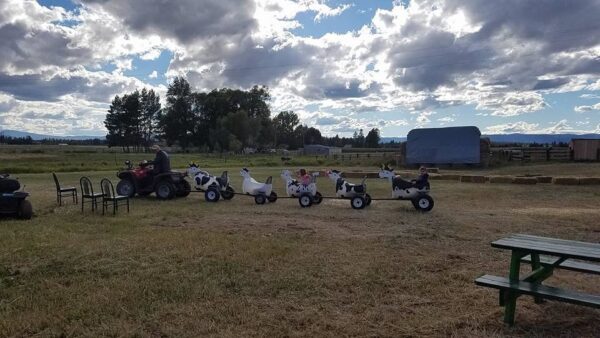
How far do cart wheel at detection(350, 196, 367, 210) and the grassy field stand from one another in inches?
58.1

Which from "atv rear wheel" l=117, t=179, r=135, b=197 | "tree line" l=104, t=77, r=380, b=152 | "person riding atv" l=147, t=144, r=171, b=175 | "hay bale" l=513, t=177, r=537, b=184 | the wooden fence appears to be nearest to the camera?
"atv rear wheel" l=117, t=179, r=135, b=197

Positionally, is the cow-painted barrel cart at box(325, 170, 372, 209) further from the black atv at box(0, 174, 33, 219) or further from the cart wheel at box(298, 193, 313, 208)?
the black atv at box(0, 174, 33, 219)

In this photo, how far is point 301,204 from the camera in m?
12.3

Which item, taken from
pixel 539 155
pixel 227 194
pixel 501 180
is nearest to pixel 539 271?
pixel 227 194

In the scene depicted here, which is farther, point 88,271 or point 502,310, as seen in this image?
point 88,271

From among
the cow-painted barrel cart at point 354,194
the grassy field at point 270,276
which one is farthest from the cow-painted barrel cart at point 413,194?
the grassy field at point 270,276

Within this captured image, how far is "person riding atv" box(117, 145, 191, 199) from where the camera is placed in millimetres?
13695

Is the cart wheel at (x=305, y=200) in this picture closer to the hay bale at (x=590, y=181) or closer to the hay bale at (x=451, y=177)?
the hay bale at (x=451, y=177)

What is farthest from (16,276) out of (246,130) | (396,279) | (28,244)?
(246,130)

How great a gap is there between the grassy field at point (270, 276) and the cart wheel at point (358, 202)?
58.1 inches

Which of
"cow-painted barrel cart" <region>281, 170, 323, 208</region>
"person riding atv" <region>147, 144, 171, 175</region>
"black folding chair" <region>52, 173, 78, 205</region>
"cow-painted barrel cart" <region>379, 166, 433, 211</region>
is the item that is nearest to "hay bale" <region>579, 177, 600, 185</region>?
"cow-painted barrel cart" <region>379, 166, 433, 211</region>

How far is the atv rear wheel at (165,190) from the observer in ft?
Answer: 44.7

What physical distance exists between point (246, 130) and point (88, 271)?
73.5 meters

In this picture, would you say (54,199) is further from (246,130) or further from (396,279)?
(246,130)
